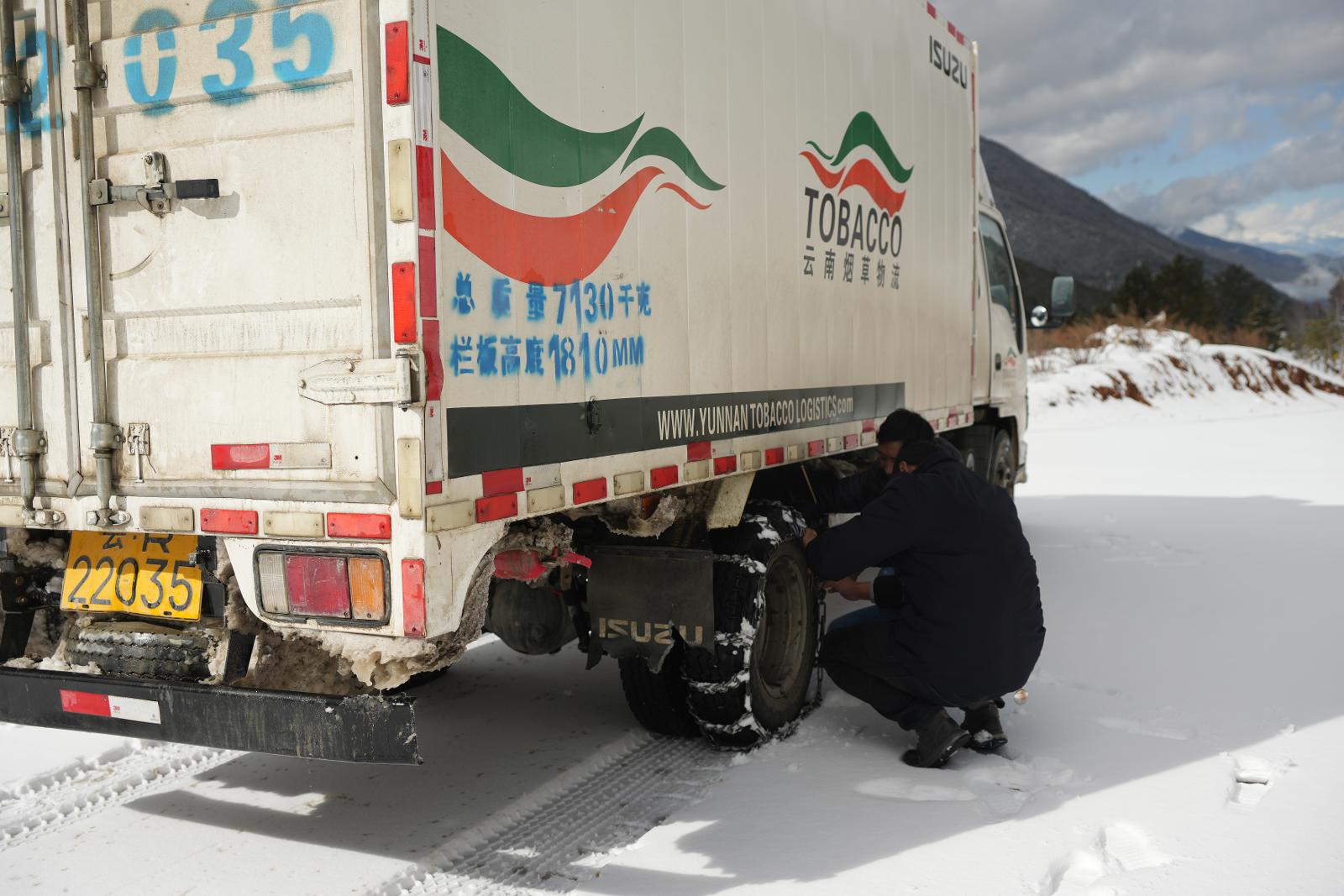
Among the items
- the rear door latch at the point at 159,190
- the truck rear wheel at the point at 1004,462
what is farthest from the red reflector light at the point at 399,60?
the truck rear wheel at the point at 1004,462

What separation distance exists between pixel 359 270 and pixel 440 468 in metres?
0.60

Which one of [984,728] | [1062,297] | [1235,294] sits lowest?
[984,728]

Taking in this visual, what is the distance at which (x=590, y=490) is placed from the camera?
3623mm

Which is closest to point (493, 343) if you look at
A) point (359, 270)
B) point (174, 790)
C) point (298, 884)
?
point (359, 270)

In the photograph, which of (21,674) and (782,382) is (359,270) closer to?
(21,674)

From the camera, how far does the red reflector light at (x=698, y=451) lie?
420 cm

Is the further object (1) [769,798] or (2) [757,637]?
(2) [757,637]

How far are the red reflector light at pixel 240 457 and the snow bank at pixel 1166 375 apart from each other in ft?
68.3

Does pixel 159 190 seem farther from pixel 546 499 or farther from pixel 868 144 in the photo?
pixel 868 144

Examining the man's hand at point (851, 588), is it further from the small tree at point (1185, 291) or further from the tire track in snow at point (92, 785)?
the small tree at point (1185, 291)

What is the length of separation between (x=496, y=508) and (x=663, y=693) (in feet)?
6.26

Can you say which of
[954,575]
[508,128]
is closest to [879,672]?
[954,575]

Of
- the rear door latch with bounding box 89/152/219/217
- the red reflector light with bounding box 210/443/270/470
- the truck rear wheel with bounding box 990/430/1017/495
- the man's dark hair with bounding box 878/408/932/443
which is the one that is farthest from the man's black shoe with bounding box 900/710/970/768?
the truck rear wheel with bounding box 990/430/1017/495

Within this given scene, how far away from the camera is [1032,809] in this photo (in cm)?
391
